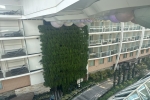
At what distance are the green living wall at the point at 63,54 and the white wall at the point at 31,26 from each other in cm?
62

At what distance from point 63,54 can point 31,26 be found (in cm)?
438

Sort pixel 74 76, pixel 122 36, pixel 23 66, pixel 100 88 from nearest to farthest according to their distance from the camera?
pixel 23 66, pixel 74 76, pixel 100 88, pixel 122 36

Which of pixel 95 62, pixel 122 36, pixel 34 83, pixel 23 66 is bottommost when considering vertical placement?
pixel 34 83

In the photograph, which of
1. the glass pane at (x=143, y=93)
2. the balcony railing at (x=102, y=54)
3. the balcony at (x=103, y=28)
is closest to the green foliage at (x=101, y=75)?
the balcony railing at (x=102, y=54)

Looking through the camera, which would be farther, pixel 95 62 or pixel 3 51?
pixel 95 62

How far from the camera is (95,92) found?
44.4 feet

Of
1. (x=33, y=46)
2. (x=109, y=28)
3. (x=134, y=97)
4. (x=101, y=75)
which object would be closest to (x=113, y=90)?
(x=101, y=75)

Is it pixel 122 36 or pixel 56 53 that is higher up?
pixel 122 36

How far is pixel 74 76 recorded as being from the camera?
1293 cm

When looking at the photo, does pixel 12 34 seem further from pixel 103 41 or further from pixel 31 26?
pixel 103 41

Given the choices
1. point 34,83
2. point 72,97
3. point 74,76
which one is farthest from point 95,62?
point 34,83

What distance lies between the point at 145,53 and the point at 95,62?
43.6 feet

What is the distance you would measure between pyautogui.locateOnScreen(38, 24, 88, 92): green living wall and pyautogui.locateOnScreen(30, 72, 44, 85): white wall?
1.02m

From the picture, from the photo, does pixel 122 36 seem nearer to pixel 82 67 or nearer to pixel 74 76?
pixel 82 67
